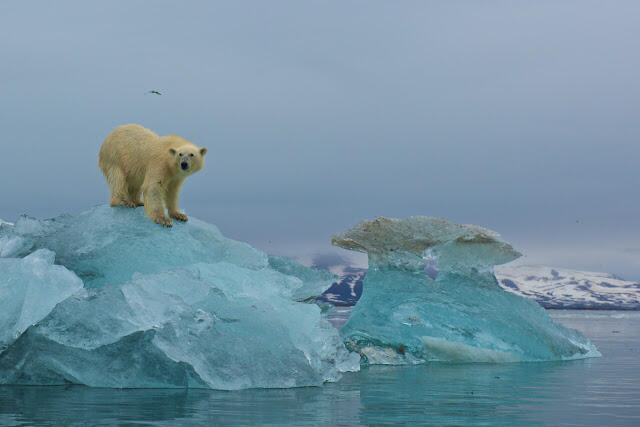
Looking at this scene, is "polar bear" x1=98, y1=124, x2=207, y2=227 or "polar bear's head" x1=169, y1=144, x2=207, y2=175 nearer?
"polar bear's head" x1=169, y1=144, x2=207, y2=175

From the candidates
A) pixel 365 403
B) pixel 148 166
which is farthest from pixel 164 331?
pixel 148 166

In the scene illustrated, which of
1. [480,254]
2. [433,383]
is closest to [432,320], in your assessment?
[480,254]

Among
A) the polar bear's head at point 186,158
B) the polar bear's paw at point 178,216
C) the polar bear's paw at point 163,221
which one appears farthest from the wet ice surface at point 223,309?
the polar bear's head at point 186,158

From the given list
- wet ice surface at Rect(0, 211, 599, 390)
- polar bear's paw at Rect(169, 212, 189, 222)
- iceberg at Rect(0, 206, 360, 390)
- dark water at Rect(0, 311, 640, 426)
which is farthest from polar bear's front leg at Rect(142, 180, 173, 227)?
dark water at Rect(0, 311, 640, 426)

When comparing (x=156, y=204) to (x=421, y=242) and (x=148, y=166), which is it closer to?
(x=148, y=166)

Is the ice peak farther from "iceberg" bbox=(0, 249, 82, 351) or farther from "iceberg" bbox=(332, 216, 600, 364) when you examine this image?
"iceberg" bbox=(0, 249, 82, 351)

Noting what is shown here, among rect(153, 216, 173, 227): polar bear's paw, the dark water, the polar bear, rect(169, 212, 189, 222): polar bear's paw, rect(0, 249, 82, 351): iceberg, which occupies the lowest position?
the dark water

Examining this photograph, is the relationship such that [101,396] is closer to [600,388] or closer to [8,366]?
[8,366]

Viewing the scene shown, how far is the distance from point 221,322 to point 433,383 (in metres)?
3.82

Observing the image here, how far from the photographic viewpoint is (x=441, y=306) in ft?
64.3

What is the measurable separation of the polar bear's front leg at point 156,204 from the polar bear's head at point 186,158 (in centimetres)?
60

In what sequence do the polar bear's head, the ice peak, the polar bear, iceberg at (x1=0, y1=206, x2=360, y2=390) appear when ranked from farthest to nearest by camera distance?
the ice peak, the polar bear, the polar bear's head, iceberg at (x1=0, y1=206, x2=360, y2=390)

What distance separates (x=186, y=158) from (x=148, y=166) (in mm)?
980

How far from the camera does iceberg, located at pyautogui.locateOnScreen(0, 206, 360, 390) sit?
499 inches
